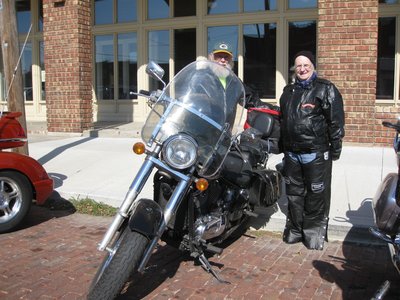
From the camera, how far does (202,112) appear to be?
12.2 feet

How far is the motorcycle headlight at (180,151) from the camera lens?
3.51 metres

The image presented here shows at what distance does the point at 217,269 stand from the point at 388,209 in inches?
65.1

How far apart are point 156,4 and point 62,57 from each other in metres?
3.04

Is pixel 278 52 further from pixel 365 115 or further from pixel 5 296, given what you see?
pixel 5 296

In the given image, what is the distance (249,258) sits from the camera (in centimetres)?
450

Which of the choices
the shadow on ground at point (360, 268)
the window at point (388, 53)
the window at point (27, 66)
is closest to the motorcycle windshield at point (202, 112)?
the shadow on ground at point (360, 268)

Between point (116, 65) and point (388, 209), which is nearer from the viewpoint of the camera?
point (388, 209)

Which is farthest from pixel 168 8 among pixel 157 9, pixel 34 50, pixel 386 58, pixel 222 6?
pixel 386 58

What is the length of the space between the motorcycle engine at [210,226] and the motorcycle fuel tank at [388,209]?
50.9 inches

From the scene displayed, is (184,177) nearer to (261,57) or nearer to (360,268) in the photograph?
(360,268)

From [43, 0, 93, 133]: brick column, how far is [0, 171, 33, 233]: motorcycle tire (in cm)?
551

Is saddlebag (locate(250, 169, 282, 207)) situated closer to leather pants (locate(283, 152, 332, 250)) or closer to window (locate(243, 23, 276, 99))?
leather pants (locate(283, 152, 332, 250))

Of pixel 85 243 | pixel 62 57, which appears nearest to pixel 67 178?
pixel 85 243

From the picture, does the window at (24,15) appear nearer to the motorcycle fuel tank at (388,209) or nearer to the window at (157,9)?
the window at (157,9)
